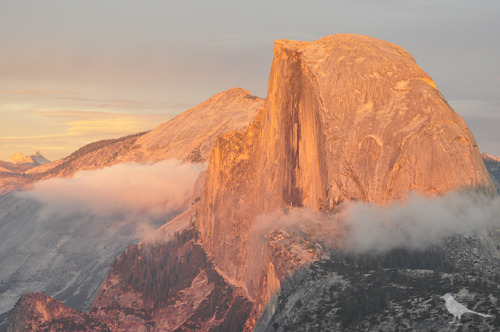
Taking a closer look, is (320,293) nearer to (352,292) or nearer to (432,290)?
(352,292)

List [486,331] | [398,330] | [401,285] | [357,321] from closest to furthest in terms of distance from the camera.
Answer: [486,331] → [398,330] → [357,321] → [401,285]

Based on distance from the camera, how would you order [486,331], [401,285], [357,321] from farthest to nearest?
[401,285]
[357,321]
[486,331]

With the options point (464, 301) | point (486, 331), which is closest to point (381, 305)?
point (464, 301)

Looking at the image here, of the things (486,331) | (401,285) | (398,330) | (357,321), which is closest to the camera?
(486,331)

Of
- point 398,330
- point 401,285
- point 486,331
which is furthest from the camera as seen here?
point 401,285

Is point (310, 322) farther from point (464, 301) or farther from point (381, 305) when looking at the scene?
point (464, 301)

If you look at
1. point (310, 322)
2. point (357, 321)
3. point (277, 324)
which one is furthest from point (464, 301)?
point (277, 324)

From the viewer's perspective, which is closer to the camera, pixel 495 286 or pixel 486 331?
pixel 486 331

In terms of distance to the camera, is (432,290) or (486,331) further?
(432,290)

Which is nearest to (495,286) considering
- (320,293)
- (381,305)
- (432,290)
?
(432,290)
